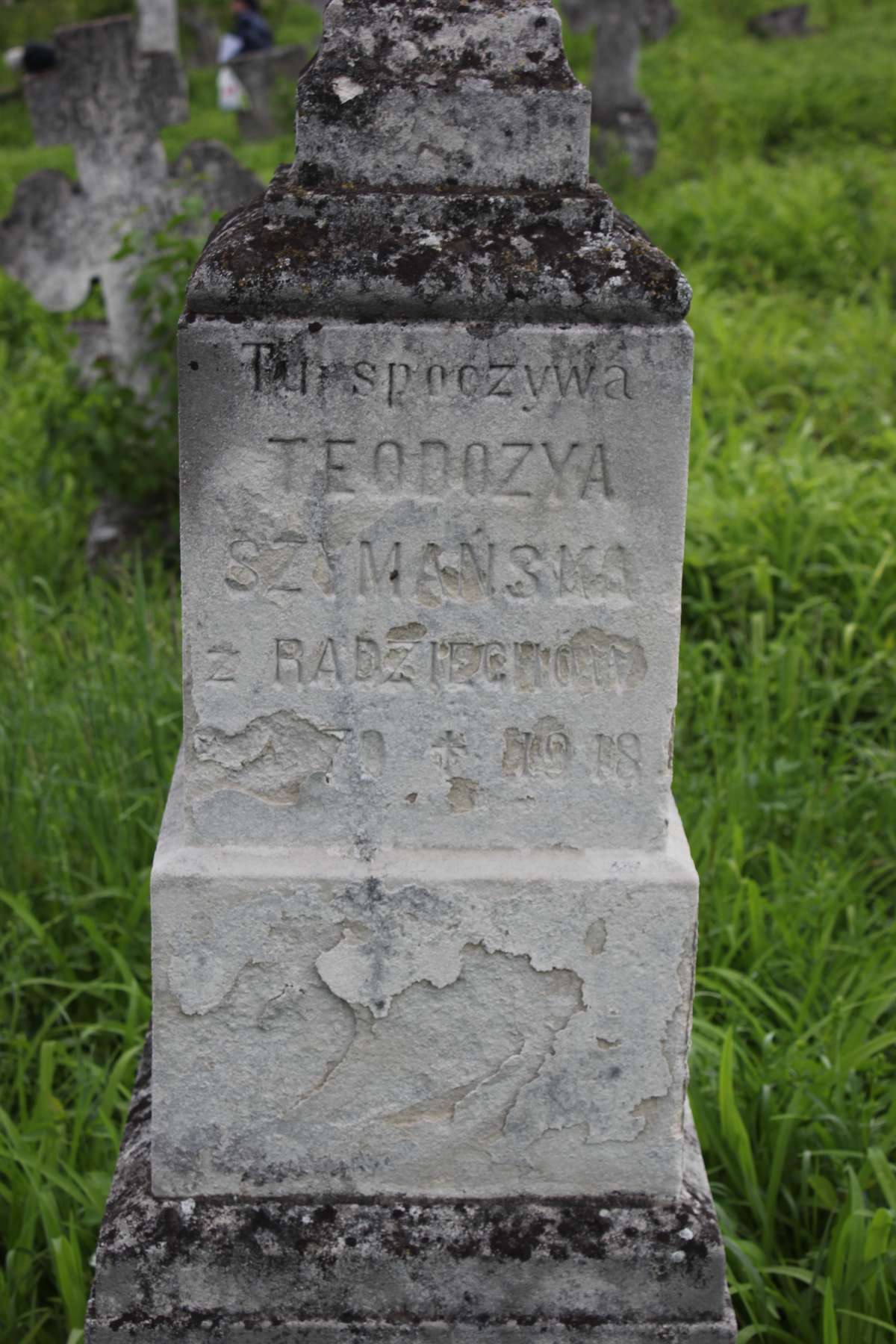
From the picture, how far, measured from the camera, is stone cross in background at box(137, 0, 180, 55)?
10.3 m

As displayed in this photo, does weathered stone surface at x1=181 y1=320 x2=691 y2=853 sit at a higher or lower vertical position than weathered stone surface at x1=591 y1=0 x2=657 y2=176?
higher

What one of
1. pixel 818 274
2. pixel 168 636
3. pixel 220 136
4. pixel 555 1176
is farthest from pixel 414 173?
pixel 220 136

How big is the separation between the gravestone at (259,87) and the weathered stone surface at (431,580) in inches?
412

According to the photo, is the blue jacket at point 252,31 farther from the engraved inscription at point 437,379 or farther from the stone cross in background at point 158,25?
the engraved inscription at point 437,379

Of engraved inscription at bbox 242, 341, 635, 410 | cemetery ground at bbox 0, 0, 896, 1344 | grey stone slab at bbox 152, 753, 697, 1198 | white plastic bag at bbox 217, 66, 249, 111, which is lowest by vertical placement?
white plastic bag at bbox 217, 66, 249, 111

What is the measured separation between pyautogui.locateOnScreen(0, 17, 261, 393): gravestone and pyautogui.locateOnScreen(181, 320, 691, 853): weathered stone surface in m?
3.01

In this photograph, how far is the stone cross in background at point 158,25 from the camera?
407 inches

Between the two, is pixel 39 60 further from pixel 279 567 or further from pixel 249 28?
pixel 249 28

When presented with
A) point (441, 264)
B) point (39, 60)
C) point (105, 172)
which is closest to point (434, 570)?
point (441, 264)

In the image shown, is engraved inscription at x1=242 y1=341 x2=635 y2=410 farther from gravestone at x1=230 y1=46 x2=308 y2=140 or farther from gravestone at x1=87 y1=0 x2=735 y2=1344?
gravestone at x1=230 y1=46 x2=308 y2=140

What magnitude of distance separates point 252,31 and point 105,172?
9.71 meters

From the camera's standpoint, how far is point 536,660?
162 centimetres

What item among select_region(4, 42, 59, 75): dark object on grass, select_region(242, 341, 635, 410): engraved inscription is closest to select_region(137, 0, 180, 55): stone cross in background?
select_region(4, 42, 59, 75): dark object on grass

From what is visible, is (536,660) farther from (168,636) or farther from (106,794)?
(168,636)
